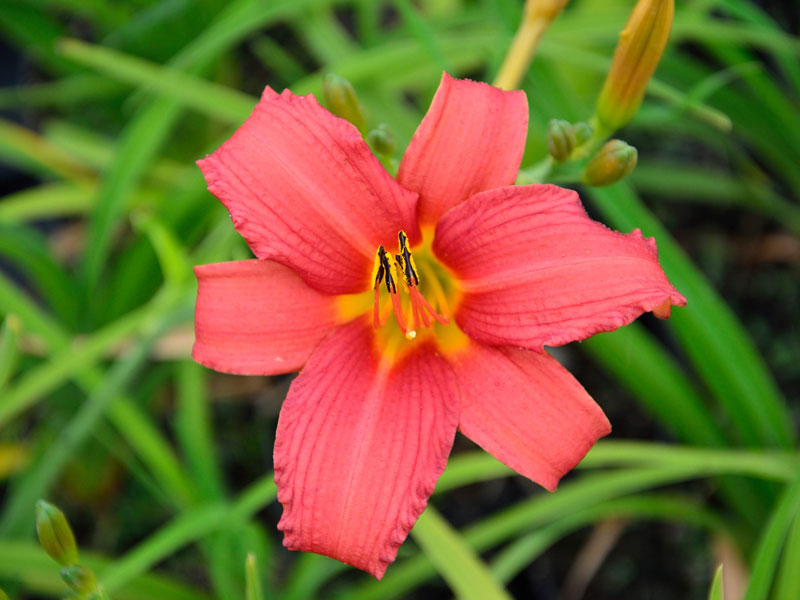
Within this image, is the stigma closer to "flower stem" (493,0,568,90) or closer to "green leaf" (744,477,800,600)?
"flower stem" (493,0,568,90)

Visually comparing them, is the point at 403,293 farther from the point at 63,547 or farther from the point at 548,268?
the point at 63,547

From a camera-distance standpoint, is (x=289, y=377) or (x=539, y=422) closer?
(x=539, y=422)

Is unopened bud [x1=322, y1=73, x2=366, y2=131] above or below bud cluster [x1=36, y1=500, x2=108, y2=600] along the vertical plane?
above

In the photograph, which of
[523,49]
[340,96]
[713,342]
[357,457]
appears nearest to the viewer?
[357,457]

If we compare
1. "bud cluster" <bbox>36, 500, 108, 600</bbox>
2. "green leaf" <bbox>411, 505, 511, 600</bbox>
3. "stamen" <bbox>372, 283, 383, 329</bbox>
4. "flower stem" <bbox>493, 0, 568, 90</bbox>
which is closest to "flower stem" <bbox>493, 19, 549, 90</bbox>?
"flower stem" <bbox>493, 0, 568, 90</bbox>

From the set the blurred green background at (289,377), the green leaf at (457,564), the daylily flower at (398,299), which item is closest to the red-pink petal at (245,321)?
the daylily flower at (398,299)

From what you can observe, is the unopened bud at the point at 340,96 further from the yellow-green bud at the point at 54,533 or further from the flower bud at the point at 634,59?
the yellow-green bud at the point at 54,533

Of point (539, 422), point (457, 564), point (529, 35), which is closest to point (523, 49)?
point (529, 35)

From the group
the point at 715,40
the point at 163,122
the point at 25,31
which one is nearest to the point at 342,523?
the point at 163,122
